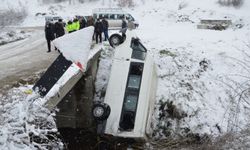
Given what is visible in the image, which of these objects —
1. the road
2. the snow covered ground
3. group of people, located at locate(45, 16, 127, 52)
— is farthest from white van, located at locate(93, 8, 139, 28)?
the road

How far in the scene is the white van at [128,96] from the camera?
441 inches

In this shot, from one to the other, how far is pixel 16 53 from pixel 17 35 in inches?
429

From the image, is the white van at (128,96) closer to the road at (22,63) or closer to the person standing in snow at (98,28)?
the road at (22,63)

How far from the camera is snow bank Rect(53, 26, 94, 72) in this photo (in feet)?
19.2

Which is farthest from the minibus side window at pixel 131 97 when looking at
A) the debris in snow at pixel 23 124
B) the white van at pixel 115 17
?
the white van at pixel 115 17

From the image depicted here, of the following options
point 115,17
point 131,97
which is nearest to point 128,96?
point 131,97

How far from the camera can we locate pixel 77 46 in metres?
6.06

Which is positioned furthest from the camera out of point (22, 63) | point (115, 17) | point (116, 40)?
point (115, 17)

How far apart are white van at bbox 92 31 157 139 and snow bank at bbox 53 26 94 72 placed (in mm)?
5021

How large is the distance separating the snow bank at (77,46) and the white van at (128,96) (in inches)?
198

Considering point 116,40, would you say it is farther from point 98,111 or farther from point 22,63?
point 22,63

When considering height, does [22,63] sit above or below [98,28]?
below

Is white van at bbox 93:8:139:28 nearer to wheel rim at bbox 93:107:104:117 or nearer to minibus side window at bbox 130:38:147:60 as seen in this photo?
minibus side window at bbox 130:38:147:60

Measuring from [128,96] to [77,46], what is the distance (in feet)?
20.0
